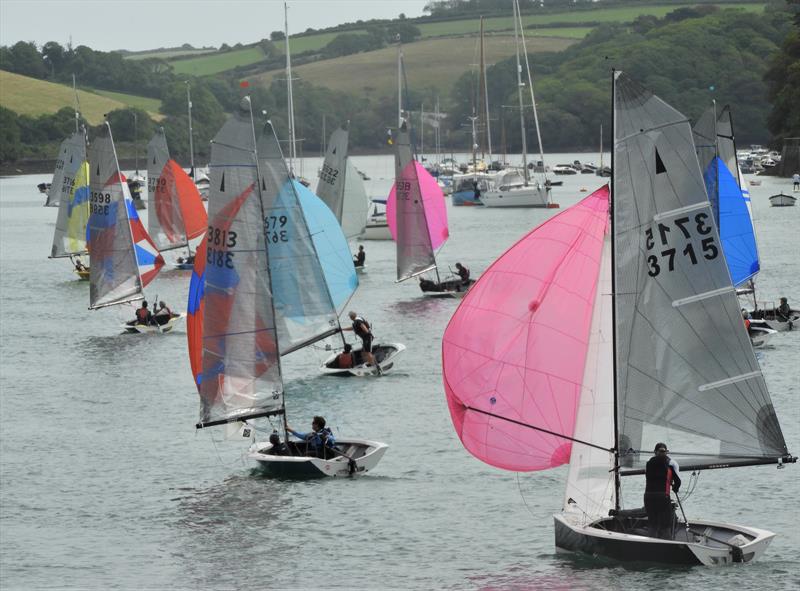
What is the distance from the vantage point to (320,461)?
34.2 m

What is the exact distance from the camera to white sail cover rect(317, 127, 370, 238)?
3105 inches

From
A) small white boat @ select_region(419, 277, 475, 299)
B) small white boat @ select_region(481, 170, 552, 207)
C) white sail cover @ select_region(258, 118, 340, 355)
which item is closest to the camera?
white sail cover @ select_region(258, 118, 340, 355)

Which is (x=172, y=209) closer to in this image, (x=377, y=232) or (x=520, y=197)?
(x=377, y=232)

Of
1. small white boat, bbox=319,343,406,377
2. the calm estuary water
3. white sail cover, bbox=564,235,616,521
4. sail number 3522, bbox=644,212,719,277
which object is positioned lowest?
the calm estuary water

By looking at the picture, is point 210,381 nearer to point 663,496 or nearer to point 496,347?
point 496,347

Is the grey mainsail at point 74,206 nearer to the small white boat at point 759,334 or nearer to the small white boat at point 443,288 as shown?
the small white boat at point 443,288

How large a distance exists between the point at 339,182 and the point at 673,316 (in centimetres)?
5487

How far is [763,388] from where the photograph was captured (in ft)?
83.4

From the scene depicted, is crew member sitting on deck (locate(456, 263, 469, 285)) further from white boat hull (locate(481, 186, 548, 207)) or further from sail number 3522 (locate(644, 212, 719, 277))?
white boat hull (locate(481, 186, 548, 207))

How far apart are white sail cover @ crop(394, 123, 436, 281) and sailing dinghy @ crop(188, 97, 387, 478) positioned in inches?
1203

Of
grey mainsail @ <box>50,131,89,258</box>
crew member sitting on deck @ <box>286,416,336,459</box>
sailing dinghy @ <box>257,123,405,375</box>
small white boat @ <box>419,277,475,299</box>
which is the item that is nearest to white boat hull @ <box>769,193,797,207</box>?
small white boat @ <box>419,277,475,299</box>

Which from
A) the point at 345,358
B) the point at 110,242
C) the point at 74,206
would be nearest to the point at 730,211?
the point at 345,358

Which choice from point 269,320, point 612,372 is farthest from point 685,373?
point 269,320

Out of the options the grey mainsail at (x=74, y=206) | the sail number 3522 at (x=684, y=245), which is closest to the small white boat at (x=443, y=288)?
the grey mainsail at (x=74, y=206)
